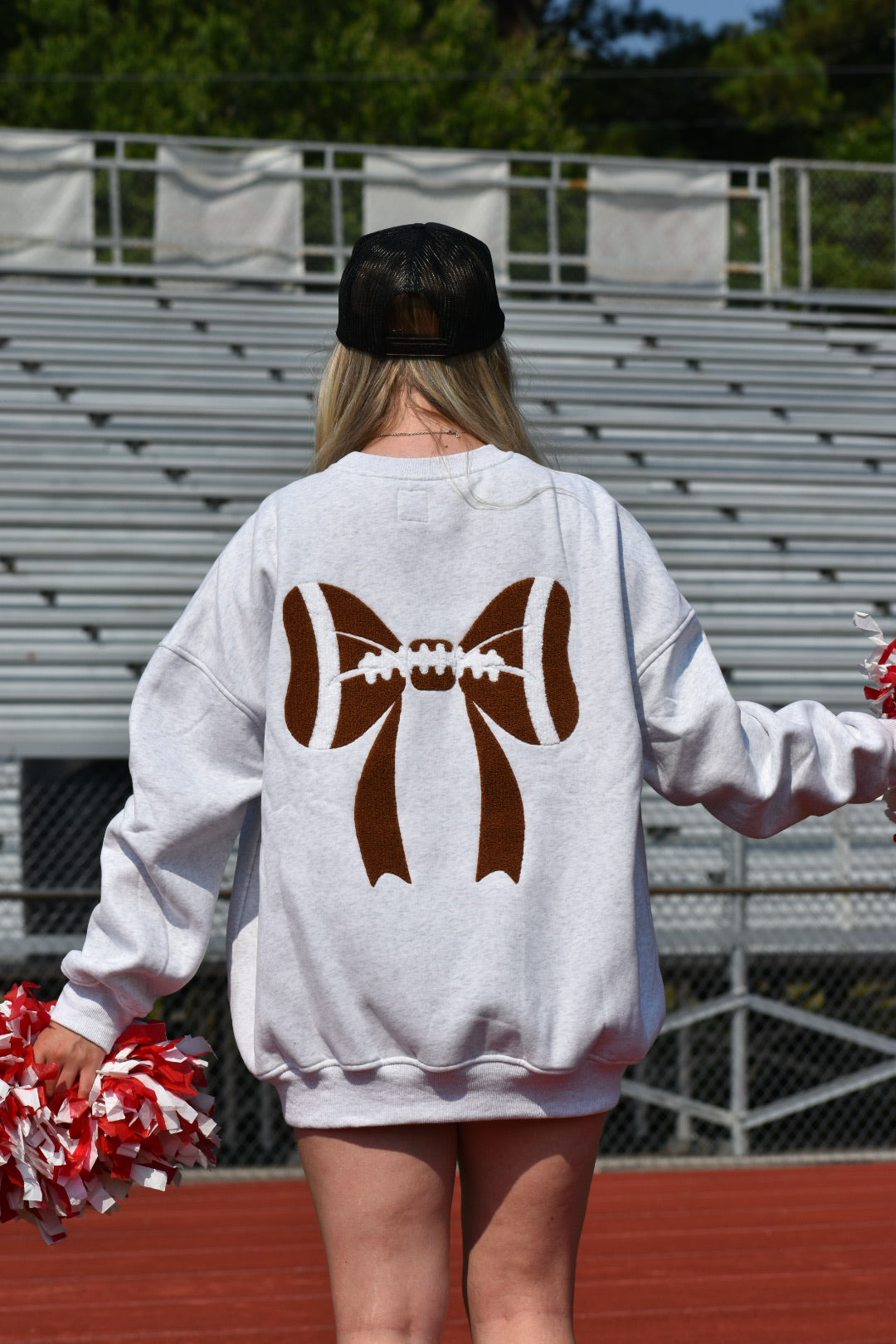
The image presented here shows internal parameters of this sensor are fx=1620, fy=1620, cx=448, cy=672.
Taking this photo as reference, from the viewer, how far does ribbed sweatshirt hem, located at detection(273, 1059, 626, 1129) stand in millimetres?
1271

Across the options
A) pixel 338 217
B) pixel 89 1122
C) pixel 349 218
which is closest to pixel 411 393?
pixel 89 1122

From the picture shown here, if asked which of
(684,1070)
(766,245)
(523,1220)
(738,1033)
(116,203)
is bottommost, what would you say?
(684,1070)

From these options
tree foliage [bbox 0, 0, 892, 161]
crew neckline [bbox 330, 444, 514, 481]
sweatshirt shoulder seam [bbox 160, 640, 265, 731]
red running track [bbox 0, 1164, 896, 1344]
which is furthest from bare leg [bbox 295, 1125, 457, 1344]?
tree foliage [bbox 0, 0, 892, 161]

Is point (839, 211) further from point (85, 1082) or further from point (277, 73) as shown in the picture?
point (277, 73)

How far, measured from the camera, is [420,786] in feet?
4.28

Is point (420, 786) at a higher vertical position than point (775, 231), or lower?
lower

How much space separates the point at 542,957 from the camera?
1.29 meters

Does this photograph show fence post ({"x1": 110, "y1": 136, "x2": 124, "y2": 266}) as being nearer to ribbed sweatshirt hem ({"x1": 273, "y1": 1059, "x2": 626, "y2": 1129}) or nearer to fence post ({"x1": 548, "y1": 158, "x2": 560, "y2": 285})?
fence post ({"x1": 548, "y1": 158, "x2": 560, "y2": 285})

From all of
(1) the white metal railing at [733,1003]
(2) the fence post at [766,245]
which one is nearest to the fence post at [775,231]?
(2) the fence post at [766,245]

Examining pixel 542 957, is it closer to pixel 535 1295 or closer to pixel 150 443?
pixel 535 1295

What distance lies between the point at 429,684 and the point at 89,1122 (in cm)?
48

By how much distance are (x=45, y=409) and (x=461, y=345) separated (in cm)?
653

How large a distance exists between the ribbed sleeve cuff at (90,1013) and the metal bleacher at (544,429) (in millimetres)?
3311

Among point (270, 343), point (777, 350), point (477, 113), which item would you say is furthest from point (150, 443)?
point (477, 113)
